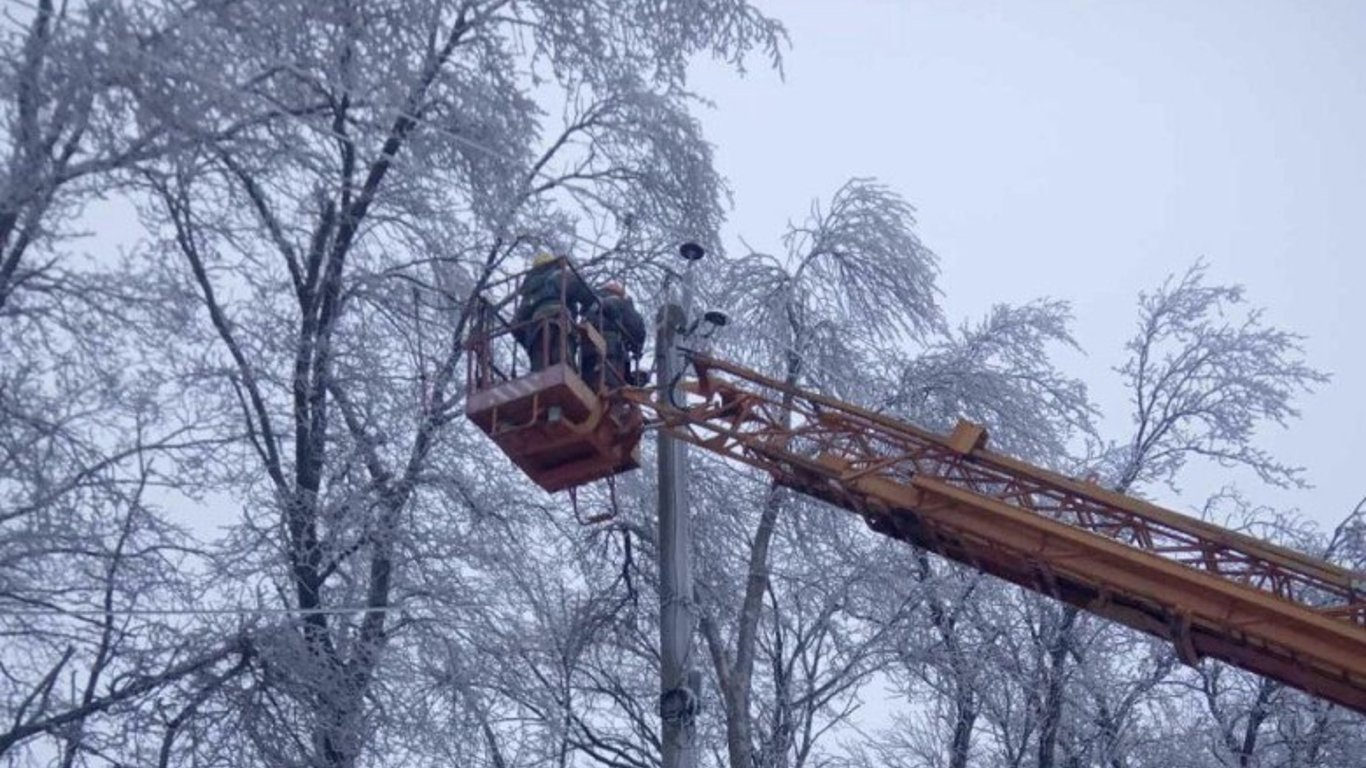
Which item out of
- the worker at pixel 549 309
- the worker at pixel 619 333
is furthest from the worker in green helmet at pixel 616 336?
the worker at pixel 549 309

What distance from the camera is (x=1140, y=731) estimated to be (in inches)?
708

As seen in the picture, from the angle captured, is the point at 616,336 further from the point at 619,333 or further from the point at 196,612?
the point at 196,612

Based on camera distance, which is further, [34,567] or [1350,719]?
[1350,719]

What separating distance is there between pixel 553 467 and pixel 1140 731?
844 centimetres

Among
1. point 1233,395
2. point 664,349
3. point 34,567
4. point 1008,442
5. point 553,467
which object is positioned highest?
point 1233,395

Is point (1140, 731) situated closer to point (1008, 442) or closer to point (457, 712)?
point (1008, 442)

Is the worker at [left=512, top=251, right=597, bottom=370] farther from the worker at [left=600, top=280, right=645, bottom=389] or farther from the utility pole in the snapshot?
the utility pole

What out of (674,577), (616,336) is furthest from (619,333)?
(674,577)

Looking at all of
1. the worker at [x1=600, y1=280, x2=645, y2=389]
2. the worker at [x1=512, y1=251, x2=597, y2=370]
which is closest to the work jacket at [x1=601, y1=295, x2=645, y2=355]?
the worker at [x1=600, y1=280, x2=645, y2=389]

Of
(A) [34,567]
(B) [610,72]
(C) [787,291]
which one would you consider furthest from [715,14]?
(A) [34,567]

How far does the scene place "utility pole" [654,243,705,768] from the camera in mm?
11156

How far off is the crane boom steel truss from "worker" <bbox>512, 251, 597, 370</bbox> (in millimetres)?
633

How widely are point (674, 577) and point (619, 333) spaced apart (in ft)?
5.26

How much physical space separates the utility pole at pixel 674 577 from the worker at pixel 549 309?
69cm
